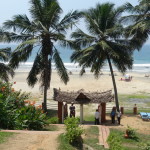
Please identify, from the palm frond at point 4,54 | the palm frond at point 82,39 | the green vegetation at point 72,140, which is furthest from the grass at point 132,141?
the palm frond at point 4,54

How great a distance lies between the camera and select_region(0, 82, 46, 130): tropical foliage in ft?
33.6

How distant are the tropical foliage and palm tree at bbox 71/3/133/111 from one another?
7.93 meters

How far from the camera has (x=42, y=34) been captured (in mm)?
18453

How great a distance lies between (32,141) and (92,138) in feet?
8.58

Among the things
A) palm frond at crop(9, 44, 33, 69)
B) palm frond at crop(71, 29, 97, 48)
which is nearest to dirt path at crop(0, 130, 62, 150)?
palm frond at crop(9, 44, 33, 69)

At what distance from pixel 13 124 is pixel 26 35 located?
955 centimetres

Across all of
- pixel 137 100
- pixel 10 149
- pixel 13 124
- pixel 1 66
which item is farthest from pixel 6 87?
pixel 137 100

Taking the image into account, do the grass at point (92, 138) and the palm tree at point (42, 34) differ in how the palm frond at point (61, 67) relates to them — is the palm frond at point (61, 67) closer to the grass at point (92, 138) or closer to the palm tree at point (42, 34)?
the palm tree at point (42, 34)

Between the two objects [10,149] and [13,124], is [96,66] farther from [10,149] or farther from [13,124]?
[10,149]

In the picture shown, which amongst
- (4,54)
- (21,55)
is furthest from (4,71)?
(21,55)

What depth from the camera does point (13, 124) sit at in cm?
1027

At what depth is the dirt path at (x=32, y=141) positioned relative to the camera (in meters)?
7.86

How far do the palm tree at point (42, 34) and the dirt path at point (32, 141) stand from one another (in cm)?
927

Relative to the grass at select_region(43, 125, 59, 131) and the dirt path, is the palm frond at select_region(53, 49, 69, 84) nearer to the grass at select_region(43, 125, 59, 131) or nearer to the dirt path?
the grass at select_region(43, 125, 59, 131)
